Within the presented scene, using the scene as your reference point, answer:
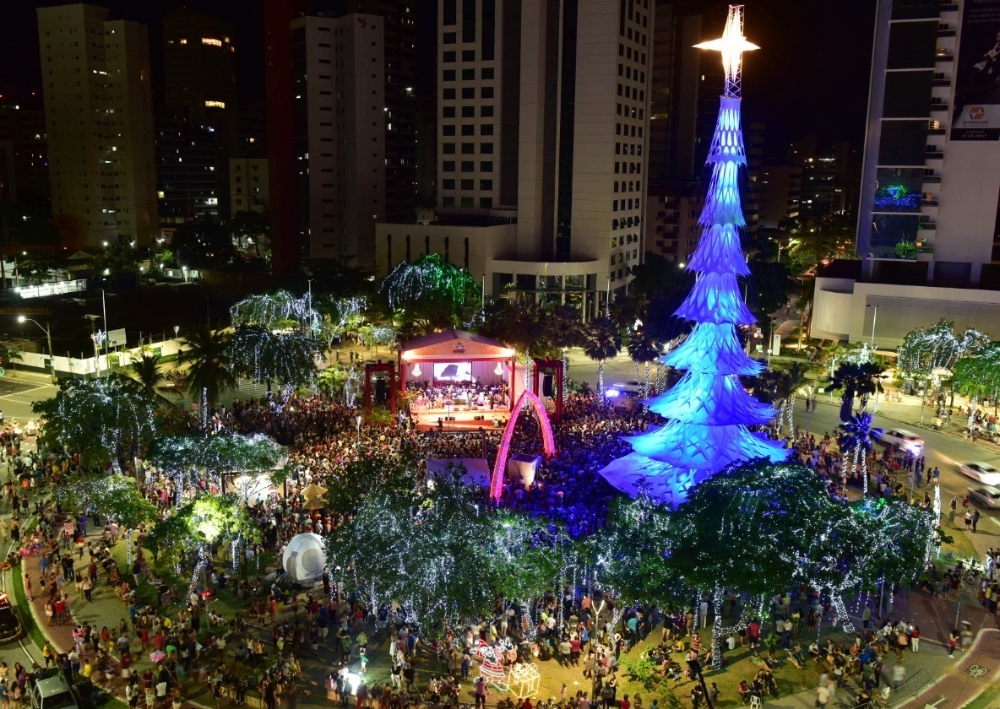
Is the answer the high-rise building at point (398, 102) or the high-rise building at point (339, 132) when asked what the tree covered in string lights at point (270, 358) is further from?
the high-rise building at point (398, 102)

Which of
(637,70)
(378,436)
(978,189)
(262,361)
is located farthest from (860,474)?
(637,70)

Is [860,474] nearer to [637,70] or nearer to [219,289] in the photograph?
[637,70]

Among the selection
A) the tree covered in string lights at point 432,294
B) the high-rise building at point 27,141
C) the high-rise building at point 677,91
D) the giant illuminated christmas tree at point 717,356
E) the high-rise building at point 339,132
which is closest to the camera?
the giant illuminated christmas tree at point 717,356

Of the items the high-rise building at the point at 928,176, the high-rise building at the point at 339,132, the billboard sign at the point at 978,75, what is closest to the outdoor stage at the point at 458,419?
the high-rise building at the point at 928,176

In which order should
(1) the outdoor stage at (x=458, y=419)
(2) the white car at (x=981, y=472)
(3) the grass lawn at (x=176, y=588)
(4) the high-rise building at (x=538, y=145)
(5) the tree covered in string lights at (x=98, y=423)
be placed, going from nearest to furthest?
(3) the grass lawn at (x=176, y=588) < (5) the tree covered in string lights at (x=98, y=423) < (2) the white car at (x=981, y=472) < (1) the outdoor stage at (x=458, y=419) < (4) the high-rise building at (x=538, y=145)

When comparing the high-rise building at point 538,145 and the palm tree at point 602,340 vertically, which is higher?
the high-rise building at point 538,145

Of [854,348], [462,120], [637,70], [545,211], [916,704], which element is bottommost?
[916,704]

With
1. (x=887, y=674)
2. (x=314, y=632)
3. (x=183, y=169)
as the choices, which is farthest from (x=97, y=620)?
(x=183, y=169)
